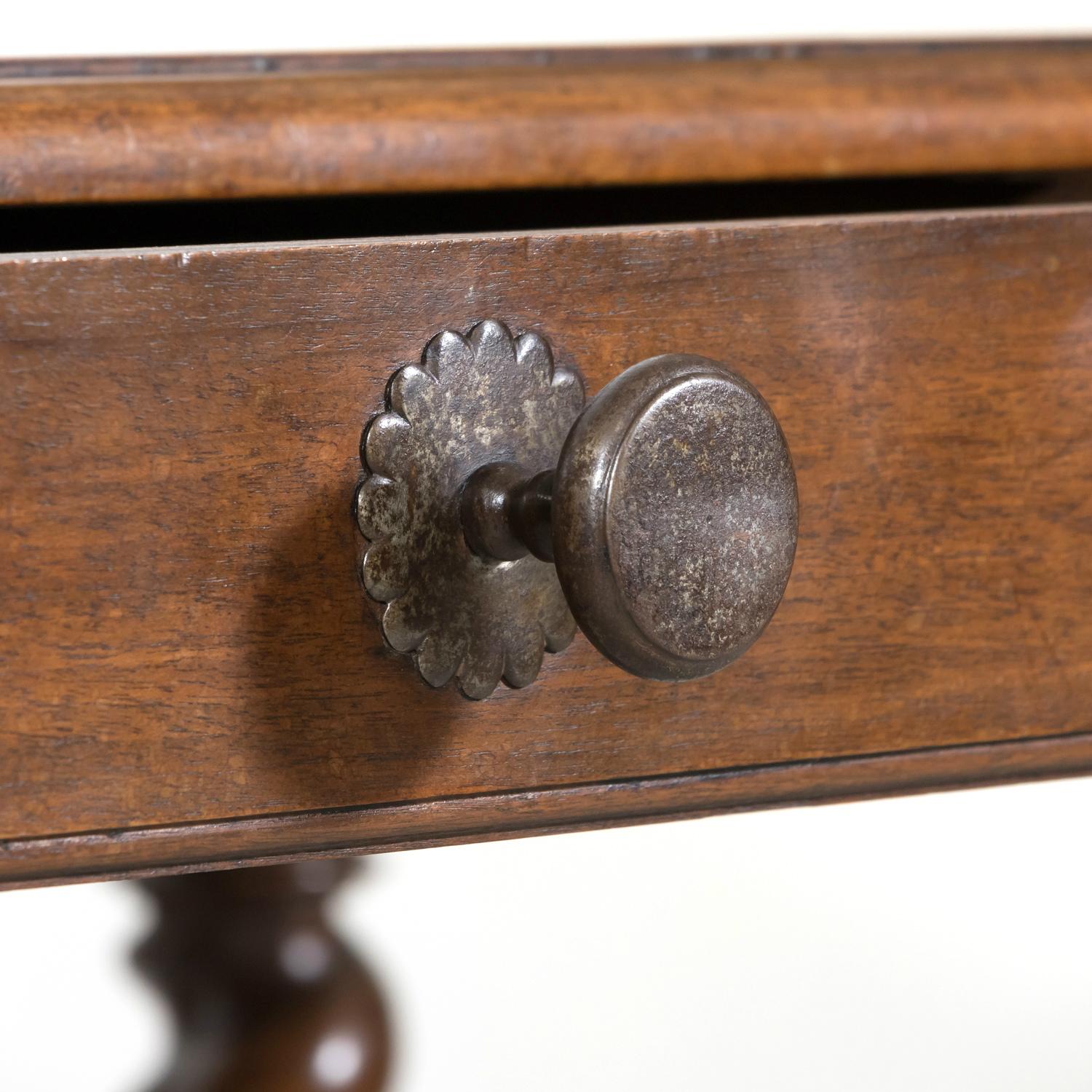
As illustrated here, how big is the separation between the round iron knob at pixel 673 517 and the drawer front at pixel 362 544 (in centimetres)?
6

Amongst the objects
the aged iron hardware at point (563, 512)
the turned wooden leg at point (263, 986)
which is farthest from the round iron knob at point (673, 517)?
the turned wooden leg at point (263, 986)

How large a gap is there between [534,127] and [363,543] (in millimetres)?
115

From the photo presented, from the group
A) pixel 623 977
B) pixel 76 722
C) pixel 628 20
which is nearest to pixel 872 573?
pixel 76 722

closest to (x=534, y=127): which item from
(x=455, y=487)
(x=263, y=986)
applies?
(x=455, y=487)

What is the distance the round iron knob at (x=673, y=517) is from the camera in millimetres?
292

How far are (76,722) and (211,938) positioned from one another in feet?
1.37

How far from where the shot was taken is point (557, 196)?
1.47 feet

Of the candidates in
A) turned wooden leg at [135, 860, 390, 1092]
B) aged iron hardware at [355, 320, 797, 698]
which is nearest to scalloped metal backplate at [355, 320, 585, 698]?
aged iron hardware at [355, 320, 797, 698]

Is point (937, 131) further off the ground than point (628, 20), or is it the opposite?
point (628, 20)

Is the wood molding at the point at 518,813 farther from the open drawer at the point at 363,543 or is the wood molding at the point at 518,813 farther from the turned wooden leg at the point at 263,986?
the turned wooden leg at the point at 263,986

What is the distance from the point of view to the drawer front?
31 cm

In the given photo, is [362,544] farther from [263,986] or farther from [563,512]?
[263,986]

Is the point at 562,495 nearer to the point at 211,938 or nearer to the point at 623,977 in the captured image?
the point at 211,938

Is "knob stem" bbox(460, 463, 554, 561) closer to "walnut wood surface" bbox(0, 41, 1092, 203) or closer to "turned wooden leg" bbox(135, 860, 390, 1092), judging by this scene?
"walnut wood surface" bbox(0, 41, 1092, 203)
